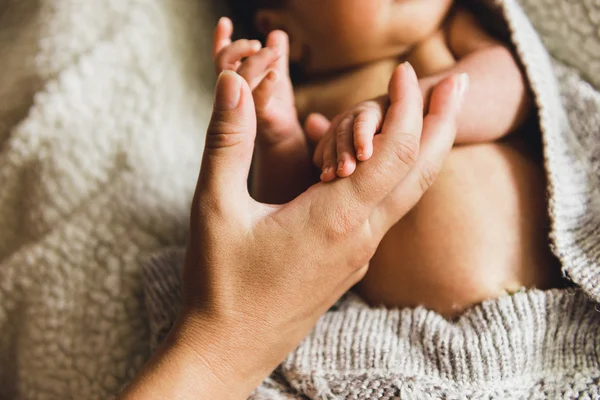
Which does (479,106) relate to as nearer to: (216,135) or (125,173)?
(216,135)

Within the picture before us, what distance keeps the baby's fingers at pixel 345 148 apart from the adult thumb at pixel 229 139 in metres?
0.10

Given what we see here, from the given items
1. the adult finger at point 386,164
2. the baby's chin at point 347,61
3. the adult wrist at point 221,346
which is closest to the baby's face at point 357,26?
the baby's chin at point 347,61

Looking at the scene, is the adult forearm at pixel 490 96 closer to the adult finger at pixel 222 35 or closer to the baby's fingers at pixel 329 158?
the baby's fingers at pixel 329 158

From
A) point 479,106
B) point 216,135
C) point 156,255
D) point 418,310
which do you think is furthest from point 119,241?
point 479,106

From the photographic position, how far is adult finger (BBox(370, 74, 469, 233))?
677 mm

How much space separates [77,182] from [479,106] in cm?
60

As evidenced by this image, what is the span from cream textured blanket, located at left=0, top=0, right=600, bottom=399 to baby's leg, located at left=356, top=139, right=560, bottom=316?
0.04 metres

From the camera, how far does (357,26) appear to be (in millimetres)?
864

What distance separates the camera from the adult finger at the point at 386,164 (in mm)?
633

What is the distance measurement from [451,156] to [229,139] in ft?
1.17

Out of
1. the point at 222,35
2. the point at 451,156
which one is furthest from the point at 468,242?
the point at 222,35

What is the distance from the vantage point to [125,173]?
2.88 feet

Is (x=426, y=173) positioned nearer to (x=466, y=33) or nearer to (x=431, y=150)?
(x=431, y=150)

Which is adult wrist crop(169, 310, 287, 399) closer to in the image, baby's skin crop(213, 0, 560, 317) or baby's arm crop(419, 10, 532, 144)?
baby's skin crop(213, 0, 560, 317)
